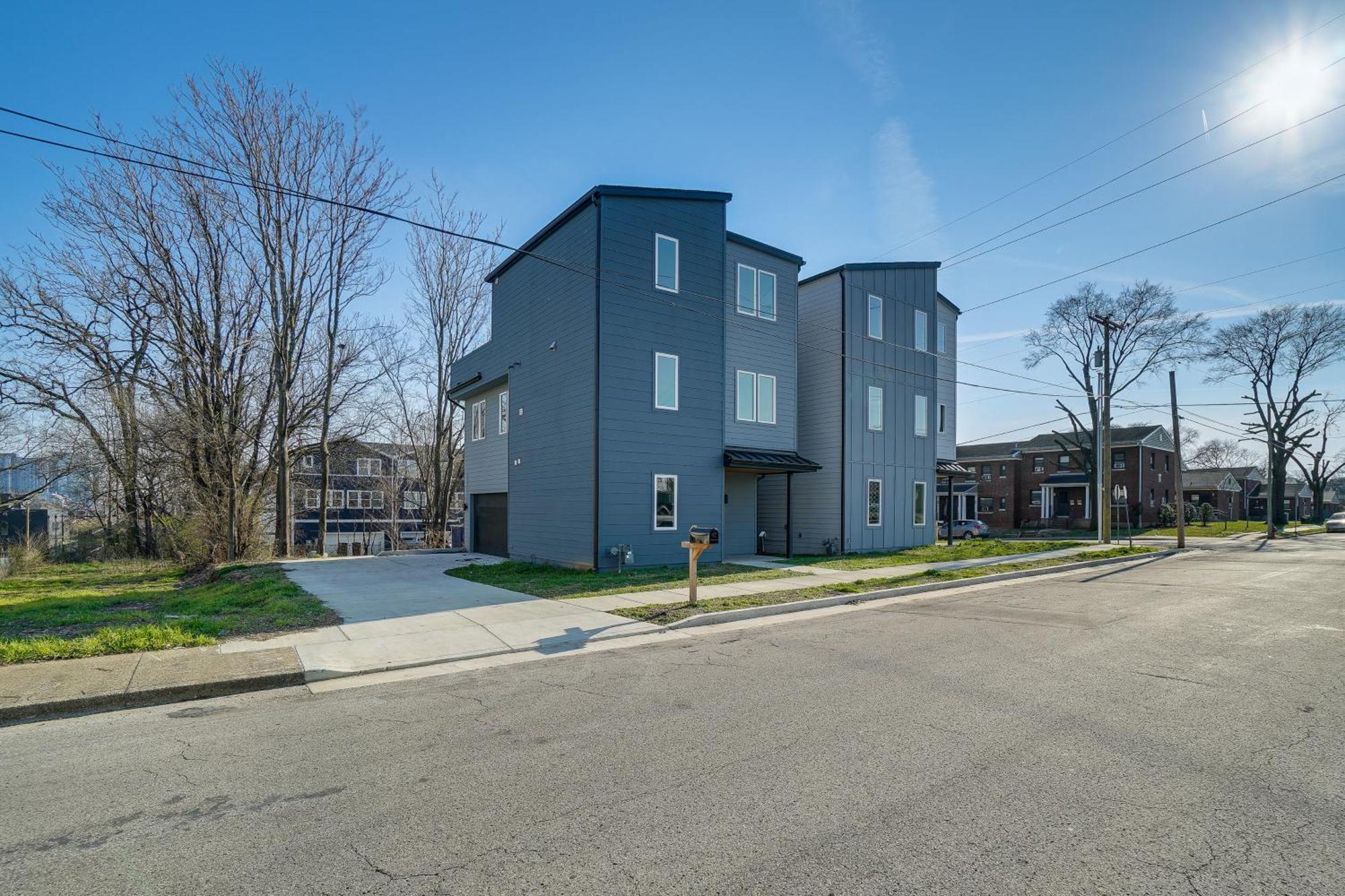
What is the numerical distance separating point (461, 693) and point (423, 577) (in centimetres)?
980

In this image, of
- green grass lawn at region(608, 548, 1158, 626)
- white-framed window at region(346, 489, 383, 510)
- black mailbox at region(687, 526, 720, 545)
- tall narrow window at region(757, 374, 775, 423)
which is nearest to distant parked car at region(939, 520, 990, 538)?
green grass lawn at region(608, 548, 1158, 626)

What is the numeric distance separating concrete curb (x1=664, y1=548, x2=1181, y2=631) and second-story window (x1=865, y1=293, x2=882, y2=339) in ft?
28.6

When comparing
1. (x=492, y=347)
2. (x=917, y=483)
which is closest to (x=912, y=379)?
(x=917, y=483)

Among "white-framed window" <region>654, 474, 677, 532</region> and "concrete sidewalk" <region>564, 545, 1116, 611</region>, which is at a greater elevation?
"white-framed window" <region>654, 474, 677, 532</region>

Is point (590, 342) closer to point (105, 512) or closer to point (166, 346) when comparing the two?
point (166, 346)

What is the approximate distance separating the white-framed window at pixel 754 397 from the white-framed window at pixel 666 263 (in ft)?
10.8

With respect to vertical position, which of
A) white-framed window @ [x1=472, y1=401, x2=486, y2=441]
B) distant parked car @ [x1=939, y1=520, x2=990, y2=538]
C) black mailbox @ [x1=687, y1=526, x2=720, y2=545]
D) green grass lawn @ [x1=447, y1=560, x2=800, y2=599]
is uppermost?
white-framed window @ [x1=472, y1=401, x2=486, y2=441]

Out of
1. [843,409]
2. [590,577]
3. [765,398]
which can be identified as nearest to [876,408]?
[843,409]

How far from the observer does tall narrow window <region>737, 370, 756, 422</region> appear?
717 inches

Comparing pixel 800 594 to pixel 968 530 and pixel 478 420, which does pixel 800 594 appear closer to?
pixel 478 420

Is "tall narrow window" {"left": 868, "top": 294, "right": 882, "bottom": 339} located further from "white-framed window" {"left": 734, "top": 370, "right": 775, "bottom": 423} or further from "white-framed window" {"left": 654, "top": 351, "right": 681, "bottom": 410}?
"white-framed window" {"left": 654, "top": 351, "right": 681, "bottom": 410}

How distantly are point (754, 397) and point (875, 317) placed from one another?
6203 millimetres

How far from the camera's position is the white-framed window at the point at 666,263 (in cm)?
1603

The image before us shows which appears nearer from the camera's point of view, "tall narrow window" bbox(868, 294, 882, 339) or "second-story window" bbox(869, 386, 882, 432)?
"second-story window" bbox(869, 386, 882, 432)
